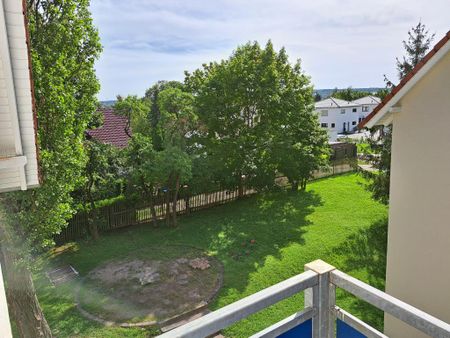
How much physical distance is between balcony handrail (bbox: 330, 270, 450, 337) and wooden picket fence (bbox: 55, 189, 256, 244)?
12783mm

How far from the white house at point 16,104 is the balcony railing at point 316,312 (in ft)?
9.14

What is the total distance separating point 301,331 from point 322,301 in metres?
0.24

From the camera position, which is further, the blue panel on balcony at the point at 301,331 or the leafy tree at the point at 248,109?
the leafy tree at the point at 248,109

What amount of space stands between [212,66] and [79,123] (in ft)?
34.1

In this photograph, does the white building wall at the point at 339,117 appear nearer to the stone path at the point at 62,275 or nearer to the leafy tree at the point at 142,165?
the leafy tree at the point at 142,165

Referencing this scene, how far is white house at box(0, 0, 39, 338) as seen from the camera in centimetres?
294

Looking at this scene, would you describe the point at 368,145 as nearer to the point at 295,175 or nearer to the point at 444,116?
the point at 295,175

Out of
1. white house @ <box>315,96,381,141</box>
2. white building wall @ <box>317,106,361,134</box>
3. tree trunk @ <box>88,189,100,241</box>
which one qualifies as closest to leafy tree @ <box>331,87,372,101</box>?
white house @ <box>315,96,381,141</box>

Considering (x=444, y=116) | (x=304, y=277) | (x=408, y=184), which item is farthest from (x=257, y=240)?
(x=304, y=277)

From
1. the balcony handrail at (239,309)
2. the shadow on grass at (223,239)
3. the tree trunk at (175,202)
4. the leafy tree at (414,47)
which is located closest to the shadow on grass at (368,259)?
the shadow on grass at (223,239)

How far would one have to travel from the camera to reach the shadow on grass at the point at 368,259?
8688 mm

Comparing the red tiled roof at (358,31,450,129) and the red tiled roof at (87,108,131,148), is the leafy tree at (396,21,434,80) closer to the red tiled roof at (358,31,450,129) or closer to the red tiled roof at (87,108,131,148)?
the red tiled roof at (358,31,450,129)

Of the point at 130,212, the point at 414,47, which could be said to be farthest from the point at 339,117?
the point at 130,212

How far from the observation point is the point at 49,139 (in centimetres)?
727
